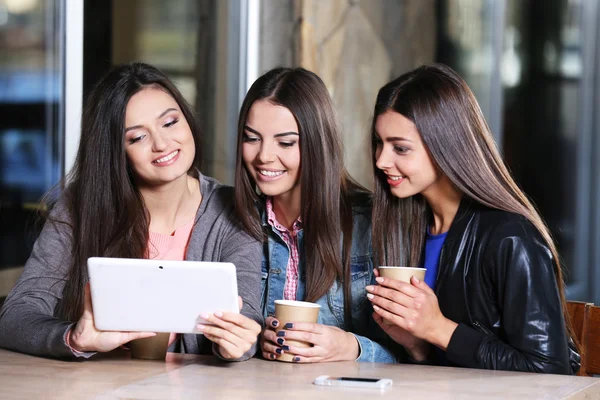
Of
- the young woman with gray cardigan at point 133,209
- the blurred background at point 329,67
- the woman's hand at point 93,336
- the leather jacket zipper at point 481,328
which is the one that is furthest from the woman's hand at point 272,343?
the blurred background at point 329,67

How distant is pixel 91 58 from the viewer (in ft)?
12.3

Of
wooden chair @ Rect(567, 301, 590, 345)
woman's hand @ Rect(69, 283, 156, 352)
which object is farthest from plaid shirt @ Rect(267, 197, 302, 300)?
wooden chair @ Rect(567, 301, 590, 345)

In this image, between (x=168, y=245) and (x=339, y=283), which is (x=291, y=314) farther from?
(x=168, y=245)

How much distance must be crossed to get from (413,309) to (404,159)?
45 cm

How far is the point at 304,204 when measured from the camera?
8.35ft

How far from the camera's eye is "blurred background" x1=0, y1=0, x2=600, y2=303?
355cm

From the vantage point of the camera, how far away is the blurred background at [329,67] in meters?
3.55

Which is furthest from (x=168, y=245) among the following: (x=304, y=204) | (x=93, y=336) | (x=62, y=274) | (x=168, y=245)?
(x=93, y=336)

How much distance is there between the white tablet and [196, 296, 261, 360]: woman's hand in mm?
19

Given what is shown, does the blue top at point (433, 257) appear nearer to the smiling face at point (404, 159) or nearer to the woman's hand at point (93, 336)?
the smiling face at point (404, 159)

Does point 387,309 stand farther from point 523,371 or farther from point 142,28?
point 142,28

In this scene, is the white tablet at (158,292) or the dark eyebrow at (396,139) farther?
the dark eyebrow at (396,139)

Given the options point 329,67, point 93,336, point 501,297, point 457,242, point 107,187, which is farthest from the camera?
point 329,67

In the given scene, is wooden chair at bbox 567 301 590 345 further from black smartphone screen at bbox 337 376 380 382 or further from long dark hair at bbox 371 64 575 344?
black smartphone screen at bbox 337 376 380 382
